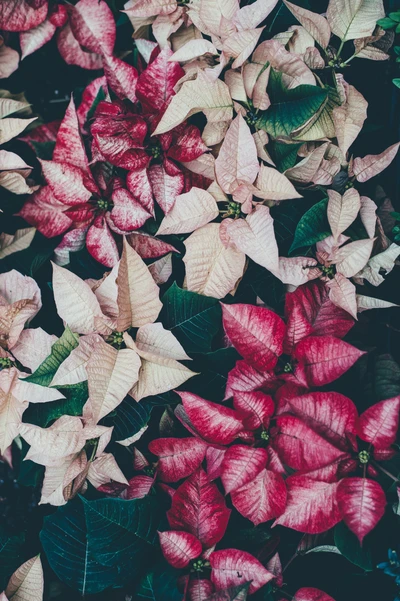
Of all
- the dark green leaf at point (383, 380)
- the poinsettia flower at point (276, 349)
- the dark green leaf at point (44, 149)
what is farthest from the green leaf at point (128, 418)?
the dark green leaf at point (44, 149)

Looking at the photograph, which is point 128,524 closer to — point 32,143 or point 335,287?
point 335,287

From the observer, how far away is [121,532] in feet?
2.68

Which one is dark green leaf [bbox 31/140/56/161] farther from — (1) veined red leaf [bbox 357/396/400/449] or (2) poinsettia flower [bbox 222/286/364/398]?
(1) veined red leaf [bbox 357/396/400/449]

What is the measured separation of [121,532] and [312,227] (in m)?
0.53

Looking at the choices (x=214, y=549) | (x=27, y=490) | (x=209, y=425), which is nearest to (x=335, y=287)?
(x=209, y=425)

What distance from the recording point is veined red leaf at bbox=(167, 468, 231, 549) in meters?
0.82

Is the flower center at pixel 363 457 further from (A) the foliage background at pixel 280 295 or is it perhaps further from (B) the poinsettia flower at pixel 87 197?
(B) the poinsettia flower at pixel 87 197

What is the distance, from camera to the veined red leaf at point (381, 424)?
Result: 0.73 metres

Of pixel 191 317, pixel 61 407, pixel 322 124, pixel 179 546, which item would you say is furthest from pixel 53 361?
pixel 322 124

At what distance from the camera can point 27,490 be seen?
3.66ft

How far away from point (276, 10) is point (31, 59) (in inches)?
19.7

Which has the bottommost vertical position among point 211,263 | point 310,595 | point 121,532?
point 310,595

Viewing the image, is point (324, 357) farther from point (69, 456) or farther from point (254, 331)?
point (69, 456)

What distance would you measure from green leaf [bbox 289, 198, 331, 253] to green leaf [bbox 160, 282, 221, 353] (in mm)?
155
